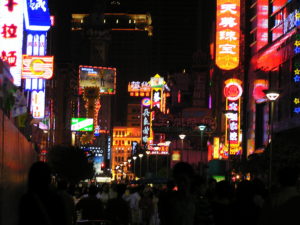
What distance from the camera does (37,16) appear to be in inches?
2206

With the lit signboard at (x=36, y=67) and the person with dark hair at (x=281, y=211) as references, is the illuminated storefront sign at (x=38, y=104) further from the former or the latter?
the person with dark hair at (x=281, y=211)

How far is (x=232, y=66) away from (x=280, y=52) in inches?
351

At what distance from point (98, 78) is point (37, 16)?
113008mm

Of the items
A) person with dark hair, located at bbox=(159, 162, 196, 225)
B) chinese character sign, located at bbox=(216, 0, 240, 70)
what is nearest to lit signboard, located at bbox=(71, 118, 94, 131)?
chinese character sign, located at bbox=(216, 0, 240, 70)

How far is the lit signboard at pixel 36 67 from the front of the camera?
47.3 metres

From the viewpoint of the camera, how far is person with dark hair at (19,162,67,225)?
25.9 feet

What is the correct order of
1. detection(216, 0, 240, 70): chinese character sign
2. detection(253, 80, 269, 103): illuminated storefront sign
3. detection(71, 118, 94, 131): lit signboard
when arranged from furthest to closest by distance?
detection(71, 118, 94, 131): lit signboard
detection(216, 0, 240, 70): chinese character sign
detection(253, 80, 269, 103): illuminated storefront sign

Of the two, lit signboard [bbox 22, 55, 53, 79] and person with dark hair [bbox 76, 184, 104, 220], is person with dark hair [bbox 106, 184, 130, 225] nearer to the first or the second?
person with dark hair [bbox 76, 184, 104, 220]

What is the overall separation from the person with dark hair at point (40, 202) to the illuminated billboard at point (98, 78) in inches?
6220

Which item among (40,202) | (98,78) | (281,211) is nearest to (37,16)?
(40,202)

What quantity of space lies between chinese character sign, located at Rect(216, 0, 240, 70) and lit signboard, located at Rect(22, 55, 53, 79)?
25.4m

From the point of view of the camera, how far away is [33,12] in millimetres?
56312

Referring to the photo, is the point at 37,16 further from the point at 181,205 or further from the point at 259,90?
the point at 181,205

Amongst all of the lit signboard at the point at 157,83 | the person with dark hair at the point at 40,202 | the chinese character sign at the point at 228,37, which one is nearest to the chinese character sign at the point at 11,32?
the person with dark hair at the point at 40,202
